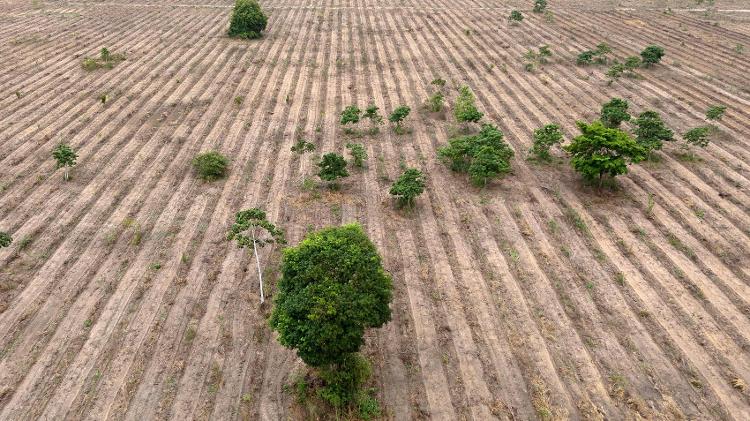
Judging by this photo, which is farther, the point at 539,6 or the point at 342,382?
the point at 539,6

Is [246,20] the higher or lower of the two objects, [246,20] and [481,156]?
the higher

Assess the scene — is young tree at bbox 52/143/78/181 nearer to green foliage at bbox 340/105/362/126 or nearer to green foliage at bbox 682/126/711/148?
green foliage at bbox 340/105/362/126

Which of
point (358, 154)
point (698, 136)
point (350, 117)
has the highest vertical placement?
point (698, 136)

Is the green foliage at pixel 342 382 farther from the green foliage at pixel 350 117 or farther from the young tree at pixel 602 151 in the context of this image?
the green foliage at pixel 350 117

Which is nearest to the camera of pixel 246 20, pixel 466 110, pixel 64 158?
pixel 64 158

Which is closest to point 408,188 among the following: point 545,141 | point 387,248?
point 387,248

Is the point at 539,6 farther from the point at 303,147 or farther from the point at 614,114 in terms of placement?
the point at 303,147
